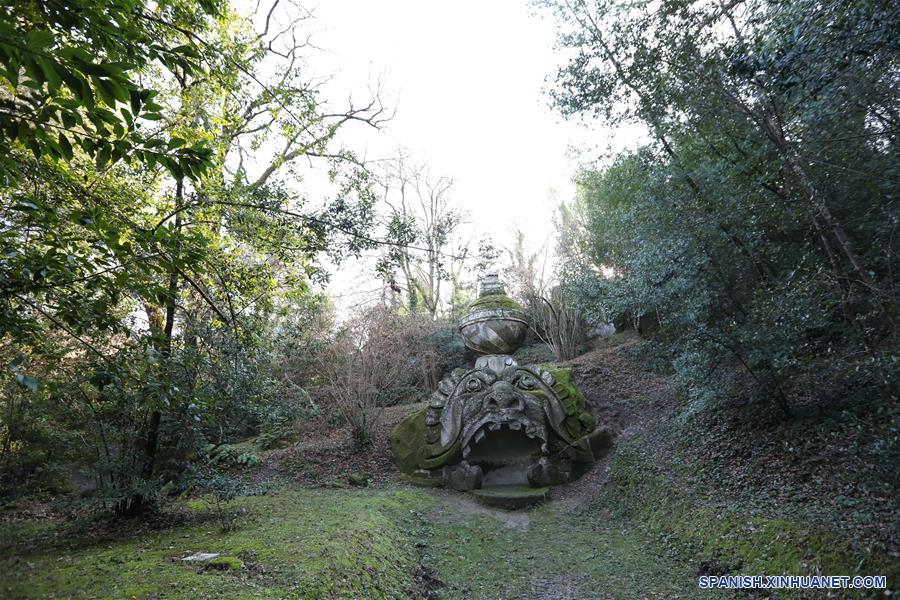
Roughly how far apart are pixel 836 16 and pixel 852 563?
12.7 ft

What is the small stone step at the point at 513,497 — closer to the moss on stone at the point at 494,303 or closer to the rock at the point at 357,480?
the rock at the point at 357,480

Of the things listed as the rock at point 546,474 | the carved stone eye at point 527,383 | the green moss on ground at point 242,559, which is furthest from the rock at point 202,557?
the carved stone eye at point 527,383

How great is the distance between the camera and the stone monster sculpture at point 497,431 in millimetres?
8078

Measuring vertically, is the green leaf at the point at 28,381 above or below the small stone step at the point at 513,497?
above

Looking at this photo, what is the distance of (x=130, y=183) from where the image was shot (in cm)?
575

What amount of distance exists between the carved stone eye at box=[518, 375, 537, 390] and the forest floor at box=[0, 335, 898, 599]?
168cm

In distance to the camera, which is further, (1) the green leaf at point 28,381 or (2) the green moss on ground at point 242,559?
(2) the green moss on ground at point 242,559

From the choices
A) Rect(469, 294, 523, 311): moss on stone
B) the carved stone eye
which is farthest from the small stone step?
Rect(469, 294, 523, 311): moss on stone

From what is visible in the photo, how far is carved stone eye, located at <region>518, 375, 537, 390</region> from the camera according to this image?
8.78 meters

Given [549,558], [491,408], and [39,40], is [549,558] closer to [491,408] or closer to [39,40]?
[491,408]

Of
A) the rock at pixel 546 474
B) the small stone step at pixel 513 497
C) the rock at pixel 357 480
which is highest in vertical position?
the rock at pixel 357 480

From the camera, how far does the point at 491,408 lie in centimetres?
828

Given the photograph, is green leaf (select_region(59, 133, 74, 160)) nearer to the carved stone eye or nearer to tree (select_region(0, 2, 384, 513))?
tree (select_region(0, 2, 384, 513))

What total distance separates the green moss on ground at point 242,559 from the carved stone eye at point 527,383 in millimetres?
3412
